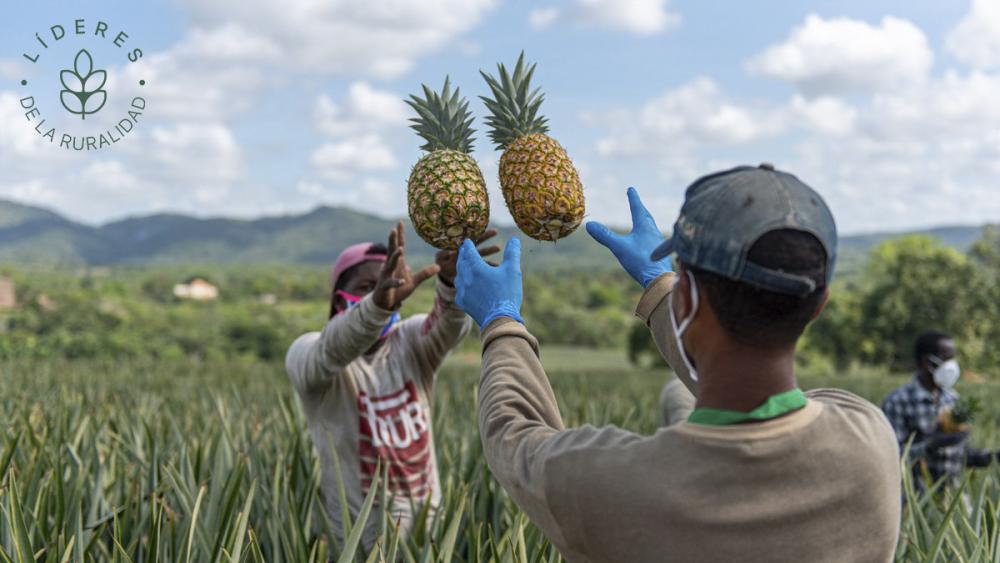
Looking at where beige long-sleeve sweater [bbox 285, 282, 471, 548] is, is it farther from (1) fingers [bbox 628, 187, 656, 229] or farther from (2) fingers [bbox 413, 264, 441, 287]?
(1) fingers [bbox 628, 187, 656, 229]

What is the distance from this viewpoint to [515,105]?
84.4 inches

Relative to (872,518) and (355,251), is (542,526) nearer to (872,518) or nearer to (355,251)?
(872,518)

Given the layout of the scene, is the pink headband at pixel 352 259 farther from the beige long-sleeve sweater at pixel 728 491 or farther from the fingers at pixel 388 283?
the beige long-sleeve sweater at pixel 728 491

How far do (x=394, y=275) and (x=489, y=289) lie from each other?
945 millimetres

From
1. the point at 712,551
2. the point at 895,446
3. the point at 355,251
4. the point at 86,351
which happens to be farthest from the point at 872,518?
the point at 86,351

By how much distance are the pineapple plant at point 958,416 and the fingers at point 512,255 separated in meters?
4.11

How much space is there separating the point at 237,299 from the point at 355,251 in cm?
10069

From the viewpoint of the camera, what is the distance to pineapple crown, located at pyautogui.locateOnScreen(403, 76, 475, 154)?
2.12m

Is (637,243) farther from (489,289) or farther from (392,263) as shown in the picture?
(392,263)

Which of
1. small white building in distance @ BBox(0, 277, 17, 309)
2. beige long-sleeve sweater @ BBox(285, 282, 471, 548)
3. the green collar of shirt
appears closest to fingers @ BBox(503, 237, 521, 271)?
the green collar of shirt

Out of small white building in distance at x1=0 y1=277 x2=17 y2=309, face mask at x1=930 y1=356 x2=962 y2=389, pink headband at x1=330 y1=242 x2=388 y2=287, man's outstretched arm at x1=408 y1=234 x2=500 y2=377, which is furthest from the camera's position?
small white building in distance at x1=0 y1=277 x2=17 y2=309

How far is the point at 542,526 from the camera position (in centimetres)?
140

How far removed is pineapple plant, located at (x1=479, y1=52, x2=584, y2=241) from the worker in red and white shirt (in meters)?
0.78

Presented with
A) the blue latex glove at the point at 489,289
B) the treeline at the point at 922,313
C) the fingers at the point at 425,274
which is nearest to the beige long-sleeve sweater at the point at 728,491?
the blue latex glove at the point at 489,289
